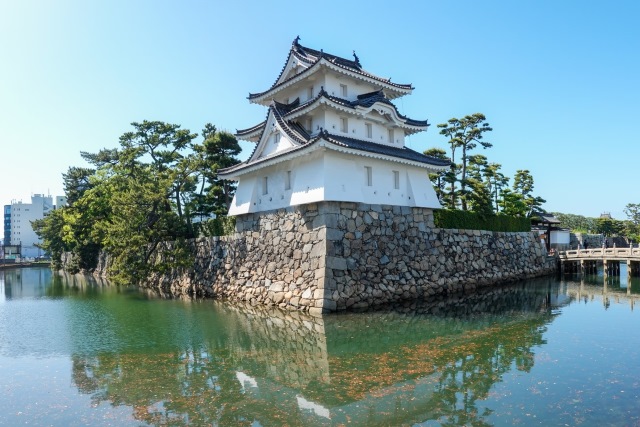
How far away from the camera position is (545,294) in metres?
20.0

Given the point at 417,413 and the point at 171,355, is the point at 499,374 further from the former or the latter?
the point at 171,355

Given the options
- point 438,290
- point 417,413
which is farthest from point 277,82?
point 417,413

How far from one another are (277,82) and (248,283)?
990 cm

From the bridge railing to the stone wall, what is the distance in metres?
7.52

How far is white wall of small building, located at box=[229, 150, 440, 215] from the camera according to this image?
16.2m

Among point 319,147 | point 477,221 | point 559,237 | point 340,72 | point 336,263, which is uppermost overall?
point 340,72

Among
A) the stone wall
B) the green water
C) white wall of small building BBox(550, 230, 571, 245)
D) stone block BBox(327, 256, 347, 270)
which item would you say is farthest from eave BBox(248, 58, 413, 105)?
white wall of small building BBox(550, 230, 571, 245)

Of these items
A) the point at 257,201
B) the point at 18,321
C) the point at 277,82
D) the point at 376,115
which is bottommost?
the point at 18,321

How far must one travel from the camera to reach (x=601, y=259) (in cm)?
2648

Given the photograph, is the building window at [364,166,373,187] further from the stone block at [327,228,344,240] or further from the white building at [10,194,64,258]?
the white building at [10,194,64,258]

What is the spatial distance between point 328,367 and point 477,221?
16103 mm

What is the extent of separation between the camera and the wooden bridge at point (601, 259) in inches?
989

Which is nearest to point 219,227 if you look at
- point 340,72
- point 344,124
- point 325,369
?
point 344,124

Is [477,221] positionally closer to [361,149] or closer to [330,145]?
[361,149]
